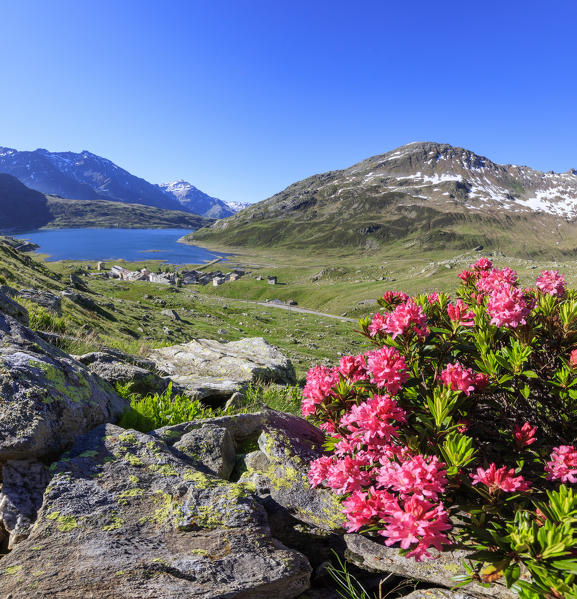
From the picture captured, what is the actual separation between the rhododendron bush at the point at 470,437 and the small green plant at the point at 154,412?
288cm

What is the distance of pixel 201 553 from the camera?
11.0ft

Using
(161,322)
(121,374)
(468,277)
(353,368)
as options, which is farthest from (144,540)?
(161,322)

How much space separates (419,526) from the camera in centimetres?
286

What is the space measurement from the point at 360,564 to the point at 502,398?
264 centimetres

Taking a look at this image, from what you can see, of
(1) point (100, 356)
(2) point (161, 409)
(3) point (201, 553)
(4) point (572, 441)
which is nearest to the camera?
(3) point (201, 553)

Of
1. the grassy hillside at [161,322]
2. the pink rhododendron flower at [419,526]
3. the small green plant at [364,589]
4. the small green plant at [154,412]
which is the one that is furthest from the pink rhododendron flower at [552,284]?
the grassy hillside at [161,322]

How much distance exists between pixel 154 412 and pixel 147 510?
2.63 meters

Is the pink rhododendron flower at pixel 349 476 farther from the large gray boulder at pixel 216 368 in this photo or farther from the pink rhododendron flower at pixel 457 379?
the large gray boulder at pixel 216 368

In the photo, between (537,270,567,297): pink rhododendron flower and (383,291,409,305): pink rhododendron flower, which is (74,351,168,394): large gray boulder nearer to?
(383,291,409,305): pink rhododendron flower

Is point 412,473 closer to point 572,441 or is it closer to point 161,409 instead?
point 572,441

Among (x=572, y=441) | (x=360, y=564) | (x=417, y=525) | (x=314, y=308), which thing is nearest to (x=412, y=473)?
(x=417, y=525)

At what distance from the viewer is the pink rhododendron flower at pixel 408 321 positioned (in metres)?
4.48

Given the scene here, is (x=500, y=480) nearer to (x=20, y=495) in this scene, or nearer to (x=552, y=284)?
(x=552, y=284)

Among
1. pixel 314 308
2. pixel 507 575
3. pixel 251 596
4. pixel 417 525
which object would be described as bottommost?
pixel 314 308
